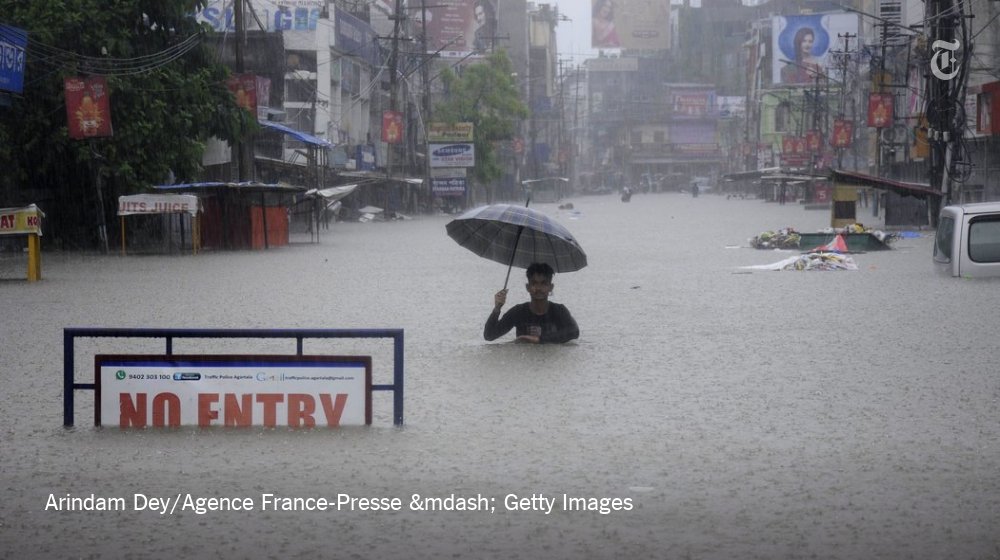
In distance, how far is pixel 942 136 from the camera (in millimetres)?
39781

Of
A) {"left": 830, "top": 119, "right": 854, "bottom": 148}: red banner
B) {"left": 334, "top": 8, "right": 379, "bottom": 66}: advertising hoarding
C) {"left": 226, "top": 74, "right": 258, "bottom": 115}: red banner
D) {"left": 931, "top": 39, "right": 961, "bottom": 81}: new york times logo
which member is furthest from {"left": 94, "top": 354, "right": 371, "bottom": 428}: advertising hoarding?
{"left": 830, "top": 119, "right": 854, "bottom": 148}: red banner

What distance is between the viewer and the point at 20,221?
917 inches

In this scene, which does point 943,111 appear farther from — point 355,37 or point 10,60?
point 355,37

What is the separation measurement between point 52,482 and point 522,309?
6774 millimetres

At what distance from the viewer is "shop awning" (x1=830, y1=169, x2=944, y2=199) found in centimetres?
3747

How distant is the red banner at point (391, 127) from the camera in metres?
63.9

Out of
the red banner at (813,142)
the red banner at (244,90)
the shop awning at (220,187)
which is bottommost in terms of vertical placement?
the shop awning at (220,187)

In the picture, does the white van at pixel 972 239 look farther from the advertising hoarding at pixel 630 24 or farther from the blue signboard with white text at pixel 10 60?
the advertising hoarding at pixel 630 24

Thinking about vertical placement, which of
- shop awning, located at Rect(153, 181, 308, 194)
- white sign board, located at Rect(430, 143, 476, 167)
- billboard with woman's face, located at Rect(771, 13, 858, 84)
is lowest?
shop awning, located at Rect(153, 181, 308, 194)

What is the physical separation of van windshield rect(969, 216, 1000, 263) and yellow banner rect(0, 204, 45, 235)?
578 inches

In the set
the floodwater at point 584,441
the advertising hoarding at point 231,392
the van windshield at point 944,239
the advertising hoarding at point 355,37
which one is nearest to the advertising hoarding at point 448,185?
the advertising hoarding at point 355,37

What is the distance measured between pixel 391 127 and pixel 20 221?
4148 cm

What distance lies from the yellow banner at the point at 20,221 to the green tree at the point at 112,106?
33.5ft

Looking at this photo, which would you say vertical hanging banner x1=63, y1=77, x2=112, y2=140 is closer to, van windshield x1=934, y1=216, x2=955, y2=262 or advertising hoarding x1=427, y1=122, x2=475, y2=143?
van windshield x1=934, y1=216, x2=955, y2=262
